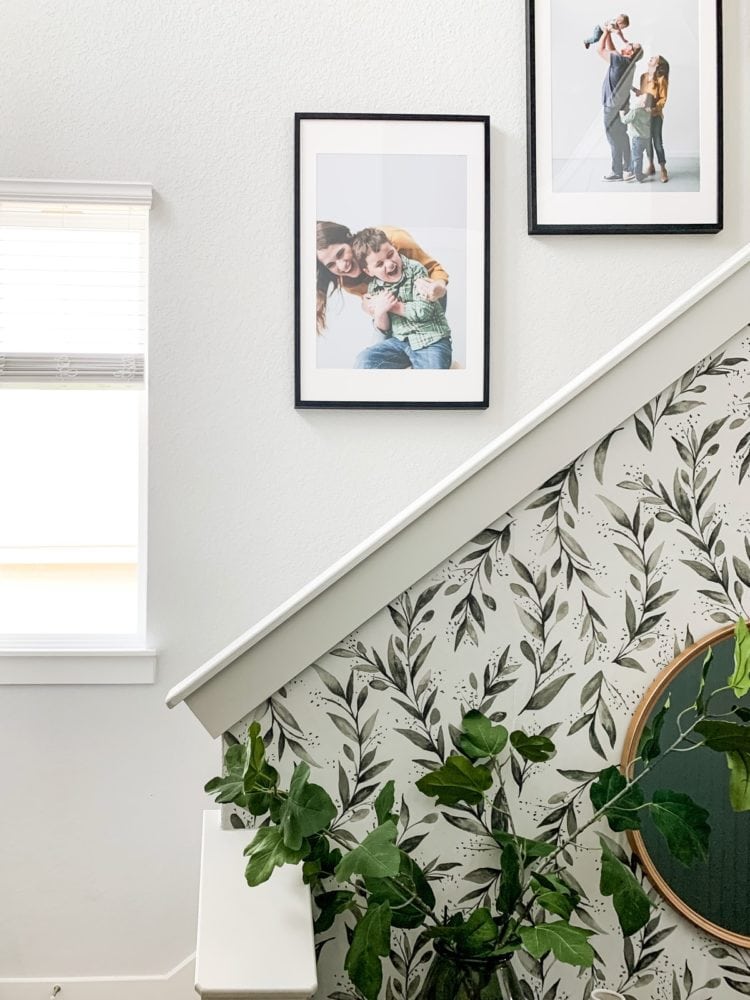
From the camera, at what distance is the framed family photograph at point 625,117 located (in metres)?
2.33

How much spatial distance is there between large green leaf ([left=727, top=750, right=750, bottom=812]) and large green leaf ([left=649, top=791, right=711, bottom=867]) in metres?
0.05

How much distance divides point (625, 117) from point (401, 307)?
75 centimetres

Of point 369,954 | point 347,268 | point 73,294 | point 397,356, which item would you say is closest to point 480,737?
point 369,954

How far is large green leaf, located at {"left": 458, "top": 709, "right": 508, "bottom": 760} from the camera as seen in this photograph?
116 cm

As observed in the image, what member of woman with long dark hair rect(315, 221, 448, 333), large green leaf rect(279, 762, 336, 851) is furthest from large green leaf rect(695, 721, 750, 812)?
woman with long dark hair rect(315, 221, 448, 333)

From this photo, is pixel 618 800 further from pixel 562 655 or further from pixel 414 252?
pixel 414 252

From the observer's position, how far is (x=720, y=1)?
2.35 meters

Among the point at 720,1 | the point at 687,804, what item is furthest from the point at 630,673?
the point at 720,1

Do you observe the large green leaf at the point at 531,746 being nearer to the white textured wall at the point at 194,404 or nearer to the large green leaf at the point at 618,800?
the large green leaf at the point at 618,800

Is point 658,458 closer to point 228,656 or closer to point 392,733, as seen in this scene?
point 392,733

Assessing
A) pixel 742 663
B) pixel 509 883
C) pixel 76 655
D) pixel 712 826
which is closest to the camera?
pixel 742 663

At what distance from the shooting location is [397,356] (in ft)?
7.58

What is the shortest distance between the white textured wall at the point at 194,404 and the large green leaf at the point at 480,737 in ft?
3.82

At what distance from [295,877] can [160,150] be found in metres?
1.78
